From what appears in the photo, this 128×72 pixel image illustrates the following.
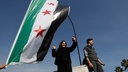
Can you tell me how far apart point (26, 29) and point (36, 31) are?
1.01ft

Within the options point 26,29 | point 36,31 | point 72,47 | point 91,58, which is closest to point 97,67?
point 91,58

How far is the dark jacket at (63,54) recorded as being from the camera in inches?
373

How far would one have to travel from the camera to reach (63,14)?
9633 millimetres

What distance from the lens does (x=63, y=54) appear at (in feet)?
31.2

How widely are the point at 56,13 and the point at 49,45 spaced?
1.25 m

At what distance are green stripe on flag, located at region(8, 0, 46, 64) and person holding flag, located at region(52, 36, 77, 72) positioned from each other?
118 centimetres

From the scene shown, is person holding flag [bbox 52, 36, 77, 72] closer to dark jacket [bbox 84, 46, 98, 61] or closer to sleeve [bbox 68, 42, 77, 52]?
sleeve [bbox 68, 42, 77, 52]

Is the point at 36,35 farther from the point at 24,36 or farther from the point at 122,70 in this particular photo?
the point at 122,70

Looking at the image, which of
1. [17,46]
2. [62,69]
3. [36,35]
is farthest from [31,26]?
[62,69]

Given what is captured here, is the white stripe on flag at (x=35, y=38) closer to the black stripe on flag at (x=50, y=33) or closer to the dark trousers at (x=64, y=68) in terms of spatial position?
the black stripe on flag at (x=50, y=33)

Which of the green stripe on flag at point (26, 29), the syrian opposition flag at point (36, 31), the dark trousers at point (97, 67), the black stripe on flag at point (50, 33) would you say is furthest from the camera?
the dark trousers at point (97, 67)

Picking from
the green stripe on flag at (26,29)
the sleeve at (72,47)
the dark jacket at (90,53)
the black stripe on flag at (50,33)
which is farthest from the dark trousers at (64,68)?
the green stripe on flag at (26,29)

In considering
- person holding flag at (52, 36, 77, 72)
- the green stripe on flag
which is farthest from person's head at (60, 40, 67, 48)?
the green stripe on flag

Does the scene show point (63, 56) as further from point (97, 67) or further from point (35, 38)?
point (97, 67)
